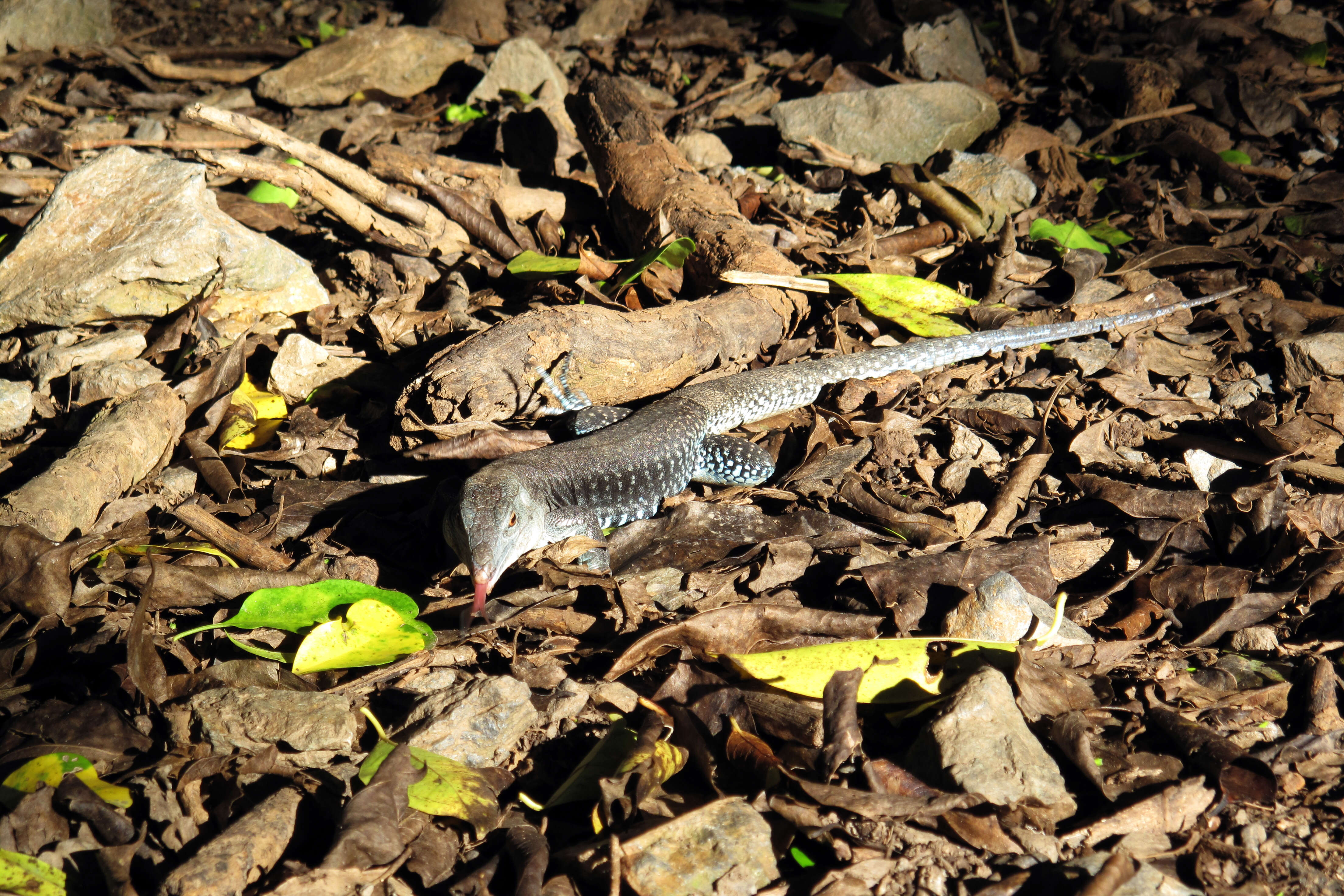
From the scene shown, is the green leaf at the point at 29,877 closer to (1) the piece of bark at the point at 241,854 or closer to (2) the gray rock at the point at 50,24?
(1) the piece of bark at the point at 241,854

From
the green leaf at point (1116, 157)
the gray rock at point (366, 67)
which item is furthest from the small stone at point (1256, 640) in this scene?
the gray rock at point (366, 67)

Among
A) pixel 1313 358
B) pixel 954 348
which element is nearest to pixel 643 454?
pixel 954 348

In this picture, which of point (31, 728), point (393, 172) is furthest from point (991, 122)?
point (31, 728)

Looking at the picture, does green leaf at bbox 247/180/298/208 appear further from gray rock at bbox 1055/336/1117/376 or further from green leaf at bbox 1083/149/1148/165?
green leaf at bbox 1083/149/1148/165

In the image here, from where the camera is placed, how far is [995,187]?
6473mm

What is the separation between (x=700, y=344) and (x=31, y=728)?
3623mm

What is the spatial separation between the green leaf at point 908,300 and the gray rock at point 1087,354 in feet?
1.93

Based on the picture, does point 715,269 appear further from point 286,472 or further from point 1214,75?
point 1214,75

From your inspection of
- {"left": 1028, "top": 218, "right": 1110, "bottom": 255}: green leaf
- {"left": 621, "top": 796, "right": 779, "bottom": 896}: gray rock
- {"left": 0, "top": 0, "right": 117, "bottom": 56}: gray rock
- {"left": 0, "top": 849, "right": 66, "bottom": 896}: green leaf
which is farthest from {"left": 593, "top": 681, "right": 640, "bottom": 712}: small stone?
{"left": 0, "top": 0, "right": 117, "bottom": 56}: gray rock

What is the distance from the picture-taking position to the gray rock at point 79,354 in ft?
16.9

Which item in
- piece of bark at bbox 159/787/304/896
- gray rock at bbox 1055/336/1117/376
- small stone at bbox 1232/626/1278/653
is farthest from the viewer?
gray rock at bbox 1055/336/1117/376

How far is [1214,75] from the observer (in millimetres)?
7191

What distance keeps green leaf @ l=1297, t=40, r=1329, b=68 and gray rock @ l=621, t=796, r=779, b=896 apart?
825 cm

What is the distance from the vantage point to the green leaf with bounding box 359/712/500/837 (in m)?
2.83
